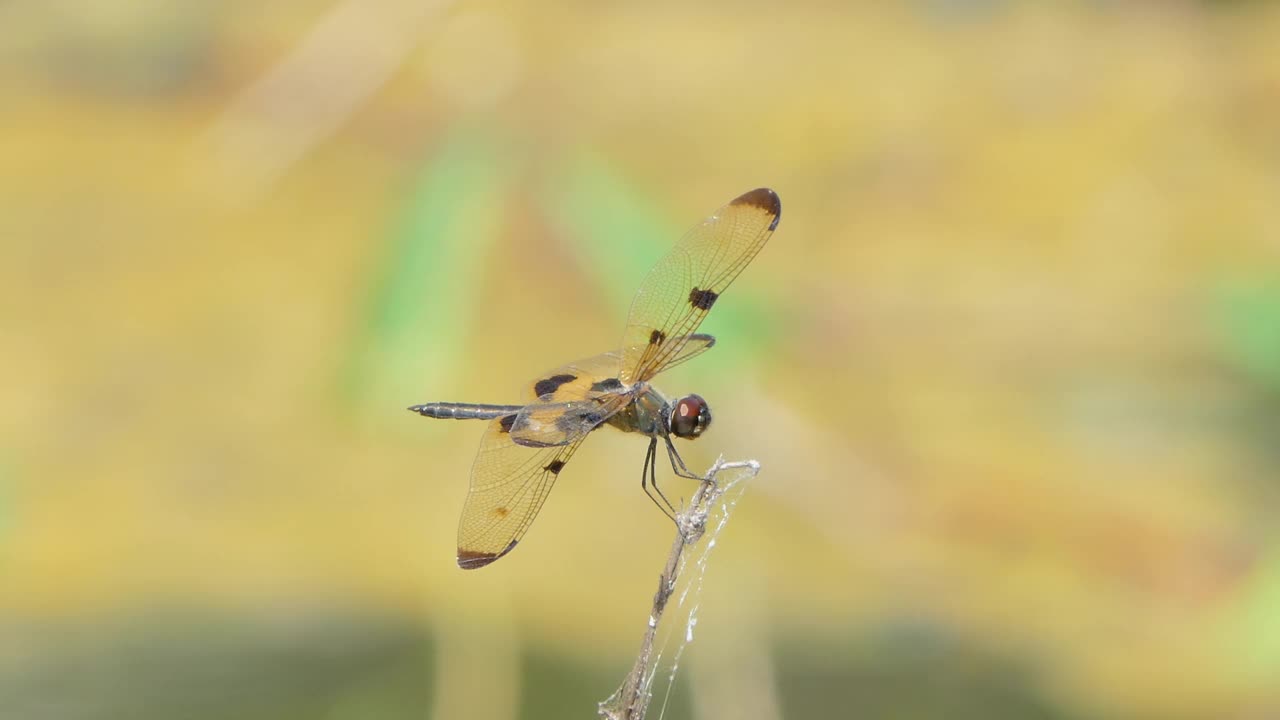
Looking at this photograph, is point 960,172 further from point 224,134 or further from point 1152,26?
point 224,134

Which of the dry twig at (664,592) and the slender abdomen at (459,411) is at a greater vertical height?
the slender abdomen at (459,411)

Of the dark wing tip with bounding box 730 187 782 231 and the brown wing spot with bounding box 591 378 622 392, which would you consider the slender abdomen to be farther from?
the dark wing tip with bounding box 730 187 782 231

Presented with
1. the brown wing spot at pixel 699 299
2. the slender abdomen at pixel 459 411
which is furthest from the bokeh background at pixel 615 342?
the brown wing spot at pixel 699 299

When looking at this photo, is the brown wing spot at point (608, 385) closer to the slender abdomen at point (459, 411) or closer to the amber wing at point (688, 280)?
the amber wing at point (688, 280)

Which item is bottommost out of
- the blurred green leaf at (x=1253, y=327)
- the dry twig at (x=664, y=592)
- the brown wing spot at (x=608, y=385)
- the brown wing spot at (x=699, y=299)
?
the dry twig at (x=664, y=592)

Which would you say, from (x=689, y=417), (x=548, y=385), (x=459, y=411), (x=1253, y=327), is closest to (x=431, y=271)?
(x=459, y=411)

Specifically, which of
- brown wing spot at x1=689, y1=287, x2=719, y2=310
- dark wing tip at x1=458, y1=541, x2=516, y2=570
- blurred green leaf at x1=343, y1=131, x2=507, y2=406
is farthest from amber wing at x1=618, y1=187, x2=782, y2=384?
blurred green leaf at x1=343, y1=131, x2=507, y2=406

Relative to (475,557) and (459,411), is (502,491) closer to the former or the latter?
(475,557)
